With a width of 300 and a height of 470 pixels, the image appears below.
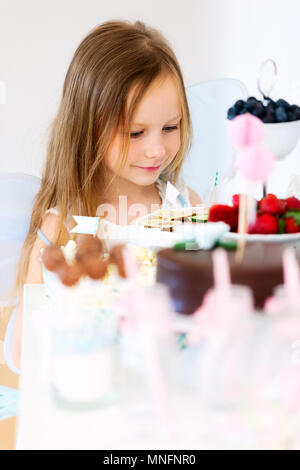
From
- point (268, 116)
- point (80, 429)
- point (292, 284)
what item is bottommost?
point (80, 429)

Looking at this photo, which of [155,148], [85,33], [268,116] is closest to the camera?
[268,116]

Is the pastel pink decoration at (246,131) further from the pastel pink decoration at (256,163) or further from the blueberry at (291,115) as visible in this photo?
the blueberry at (291,115)

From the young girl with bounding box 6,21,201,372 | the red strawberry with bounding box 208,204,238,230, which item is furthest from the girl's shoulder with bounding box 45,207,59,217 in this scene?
the red strawberry with bounding box 208,204,238,230

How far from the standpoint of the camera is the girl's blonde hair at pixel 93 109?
1593 mm

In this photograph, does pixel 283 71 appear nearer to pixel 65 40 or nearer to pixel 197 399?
Result: pixel 65 40

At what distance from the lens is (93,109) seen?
5.36 ft

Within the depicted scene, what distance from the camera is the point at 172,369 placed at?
2.56ft

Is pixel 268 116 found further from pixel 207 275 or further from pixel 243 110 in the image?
pixel 207 275

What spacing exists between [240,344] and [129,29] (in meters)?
1.15

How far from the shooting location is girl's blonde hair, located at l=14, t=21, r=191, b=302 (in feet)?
5.23

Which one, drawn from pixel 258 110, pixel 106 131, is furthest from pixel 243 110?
pixel 106 131

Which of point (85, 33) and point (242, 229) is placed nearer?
point (242, 229)

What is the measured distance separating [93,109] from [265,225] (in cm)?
81

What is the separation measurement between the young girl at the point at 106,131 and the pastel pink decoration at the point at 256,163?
0.73 m
